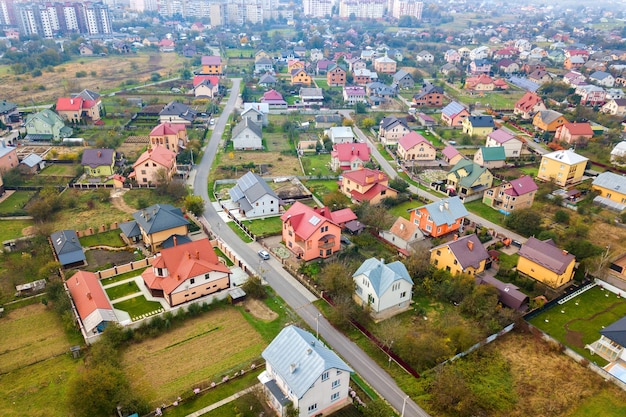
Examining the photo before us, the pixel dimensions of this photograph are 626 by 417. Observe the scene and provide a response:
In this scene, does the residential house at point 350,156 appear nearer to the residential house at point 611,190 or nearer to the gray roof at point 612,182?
the residential house at point 611,190

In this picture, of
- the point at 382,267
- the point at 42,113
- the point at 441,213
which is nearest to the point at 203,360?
the point at 382,267

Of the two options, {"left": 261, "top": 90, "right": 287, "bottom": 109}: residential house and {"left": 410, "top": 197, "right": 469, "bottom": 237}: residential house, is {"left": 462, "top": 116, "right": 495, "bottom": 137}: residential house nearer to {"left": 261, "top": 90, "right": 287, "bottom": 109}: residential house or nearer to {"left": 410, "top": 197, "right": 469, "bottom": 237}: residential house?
{"left": 410, "top": 197, "right": 469, "bottom": 237}: residential house

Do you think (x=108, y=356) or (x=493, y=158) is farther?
(x=493, y=158)

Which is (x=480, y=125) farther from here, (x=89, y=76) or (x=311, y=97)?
(x=89, y=76)

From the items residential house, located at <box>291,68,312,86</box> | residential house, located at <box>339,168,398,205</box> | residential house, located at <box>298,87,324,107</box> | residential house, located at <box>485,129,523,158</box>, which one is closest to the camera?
residential house, located at <box>339,168,398,205</box>

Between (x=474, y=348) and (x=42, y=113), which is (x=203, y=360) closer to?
(x=474, y=348)

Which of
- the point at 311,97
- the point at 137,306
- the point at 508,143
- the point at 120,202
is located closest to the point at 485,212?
the point at 508,143

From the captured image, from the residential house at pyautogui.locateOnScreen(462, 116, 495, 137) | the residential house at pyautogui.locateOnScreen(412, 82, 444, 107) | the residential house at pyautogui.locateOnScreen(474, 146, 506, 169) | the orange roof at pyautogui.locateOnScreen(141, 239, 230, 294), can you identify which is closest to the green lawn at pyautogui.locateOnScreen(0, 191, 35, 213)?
the orange roof at pyautogui.locateOnScreen(141, 239, 230, 294)
